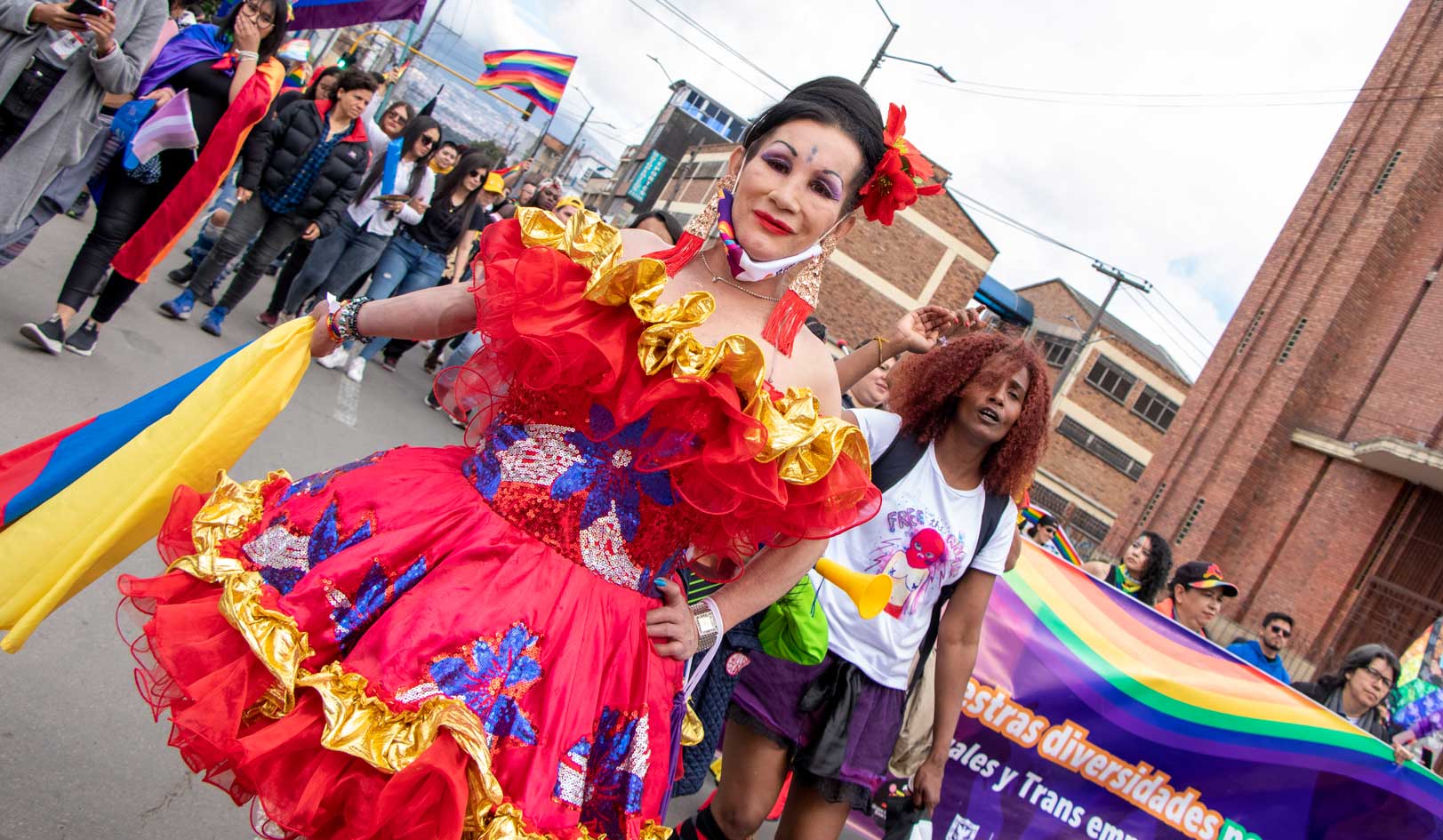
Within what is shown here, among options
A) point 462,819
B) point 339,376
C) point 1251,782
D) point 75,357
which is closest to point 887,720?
point 462,819

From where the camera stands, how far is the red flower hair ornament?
8.23 feet

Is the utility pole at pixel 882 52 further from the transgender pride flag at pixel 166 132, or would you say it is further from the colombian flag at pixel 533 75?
the transgender pride flag at pixel 166 132

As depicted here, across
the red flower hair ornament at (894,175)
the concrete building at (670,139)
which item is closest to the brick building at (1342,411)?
the red flower hair ornament at (894,175)

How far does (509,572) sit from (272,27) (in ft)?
14.3

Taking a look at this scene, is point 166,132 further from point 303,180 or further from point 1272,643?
Answer: point 1272,643

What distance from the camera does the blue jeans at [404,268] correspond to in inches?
312

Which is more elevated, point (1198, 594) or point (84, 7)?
point (1198, 594)

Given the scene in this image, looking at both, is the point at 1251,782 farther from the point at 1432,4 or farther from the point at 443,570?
the point at 1432,4

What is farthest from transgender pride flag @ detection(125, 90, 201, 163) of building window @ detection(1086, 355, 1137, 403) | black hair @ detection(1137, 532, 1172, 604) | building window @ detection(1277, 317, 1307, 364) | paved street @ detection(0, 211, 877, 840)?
building window @ detection(1086, 355, 1137, 403)

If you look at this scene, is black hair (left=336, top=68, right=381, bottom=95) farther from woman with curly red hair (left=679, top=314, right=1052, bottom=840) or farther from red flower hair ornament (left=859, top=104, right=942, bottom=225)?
red flower hair ornament (left=859, top=104, right=942, bottom=225)

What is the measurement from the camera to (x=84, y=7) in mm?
4020

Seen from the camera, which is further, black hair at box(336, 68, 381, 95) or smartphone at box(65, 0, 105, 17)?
black hair at box(336, 68, 381, 95)

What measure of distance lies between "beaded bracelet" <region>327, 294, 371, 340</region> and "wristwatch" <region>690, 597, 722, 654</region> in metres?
1.08

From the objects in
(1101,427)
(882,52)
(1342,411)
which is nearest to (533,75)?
(882,52)
